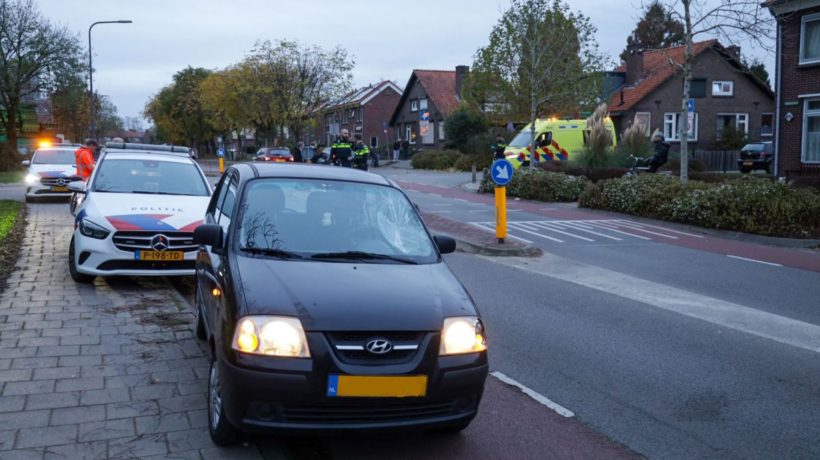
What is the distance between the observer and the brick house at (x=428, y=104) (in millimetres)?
56750

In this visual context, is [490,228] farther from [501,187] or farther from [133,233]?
[133,233]

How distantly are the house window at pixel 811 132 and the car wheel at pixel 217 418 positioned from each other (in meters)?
24.8

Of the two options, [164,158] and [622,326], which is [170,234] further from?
[622,326]

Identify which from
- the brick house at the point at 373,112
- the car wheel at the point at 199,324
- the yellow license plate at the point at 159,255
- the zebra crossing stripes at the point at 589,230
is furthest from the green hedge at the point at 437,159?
the car wheel at the point at 199,324

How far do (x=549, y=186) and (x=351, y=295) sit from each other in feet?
61.5

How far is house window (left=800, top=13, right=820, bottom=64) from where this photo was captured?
24250mm

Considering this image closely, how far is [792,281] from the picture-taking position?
10609mm

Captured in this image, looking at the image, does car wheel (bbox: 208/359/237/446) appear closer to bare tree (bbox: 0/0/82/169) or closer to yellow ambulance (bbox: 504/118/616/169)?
yellow ambulance (bbox: 504/118/616/169)

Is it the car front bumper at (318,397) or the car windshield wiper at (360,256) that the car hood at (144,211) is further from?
the car front bumper at (318,397)

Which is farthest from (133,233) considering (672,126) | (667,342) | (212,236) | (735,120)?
(735,120)

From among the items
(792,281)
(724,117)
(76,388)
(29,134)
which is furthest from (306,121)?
(76,388)

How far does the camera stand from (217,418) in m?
4.31

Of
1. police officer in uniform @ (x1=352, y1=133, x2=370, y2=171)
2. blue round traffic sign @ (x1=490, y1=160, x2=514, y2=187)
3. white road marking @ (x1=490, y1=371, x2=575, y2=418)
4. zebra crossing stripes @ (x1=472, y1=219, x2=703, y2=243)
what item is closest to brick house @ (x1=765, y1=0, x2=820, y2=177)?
zebra crossing stripes @ (x1=472, y1=219, x2=703, y2=243)

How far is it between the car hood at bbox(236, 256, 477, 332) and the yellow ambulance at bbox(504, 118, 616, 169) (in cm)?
2512
